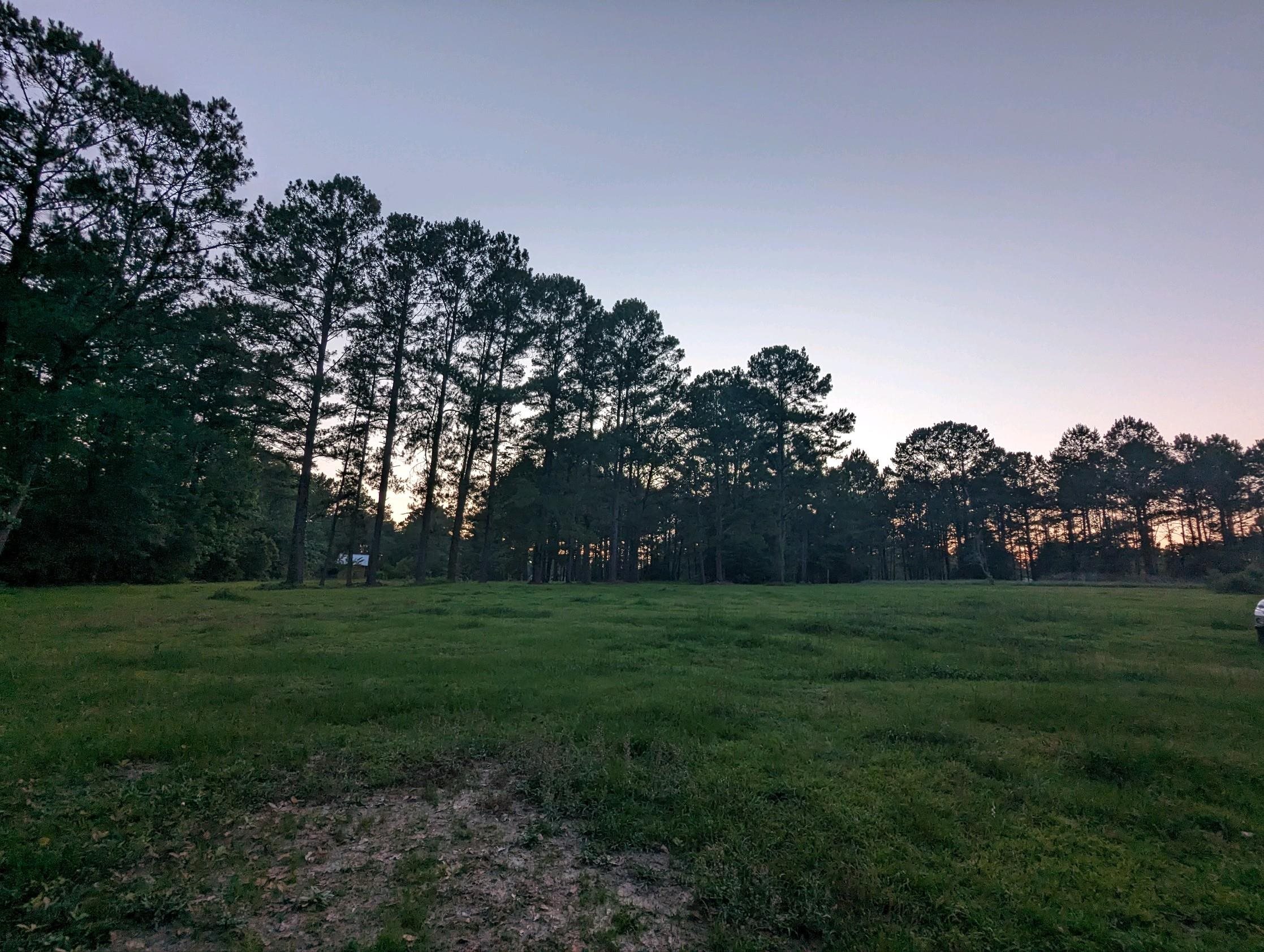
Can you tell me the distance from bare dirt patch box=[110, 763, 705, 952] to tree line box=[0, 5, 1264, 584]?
18596 millimetres

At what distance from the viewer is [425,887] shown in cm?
444

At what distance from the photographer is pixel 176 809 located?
5.39 meters

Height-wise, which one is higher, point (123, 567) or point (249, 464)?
point (249, 464)

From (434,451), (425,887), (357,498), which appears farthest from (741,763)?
Result: (357,498)

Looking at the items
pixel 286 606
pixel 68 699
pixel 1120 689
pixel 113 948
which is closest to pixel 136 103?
pixel 286 606

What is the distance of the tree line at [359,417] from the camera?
19.0 metres

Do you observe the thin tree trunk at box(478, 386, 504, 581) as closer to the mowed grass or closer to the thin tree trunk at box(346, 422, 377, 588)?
the thin tree trunk at box(346, 422, 377, 588)

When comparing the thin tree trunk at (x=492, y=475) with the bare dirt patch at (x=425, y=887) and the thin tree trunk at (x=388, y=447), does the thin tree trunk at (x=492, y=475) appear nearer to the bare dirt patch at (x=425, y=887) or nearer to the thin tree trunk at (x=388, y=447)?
the thin tree trunk at (x=388, y=447)

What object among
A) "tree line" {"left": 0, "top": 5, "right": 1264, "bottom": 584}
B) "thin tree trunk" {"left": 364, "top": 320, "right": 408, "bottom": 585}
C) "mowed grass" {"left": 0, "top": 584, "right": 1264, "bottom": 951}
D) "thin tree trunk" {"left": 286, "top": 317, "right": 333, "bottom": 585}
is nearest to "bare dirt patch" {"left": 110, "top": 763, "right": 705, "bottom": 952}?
"mowed grass" {"left": 0, "top": 584, "right": 1264, "bottom": 951}

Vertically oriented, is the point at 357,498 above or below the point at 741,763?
above

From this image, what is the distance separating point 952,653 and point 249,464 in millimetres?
33697

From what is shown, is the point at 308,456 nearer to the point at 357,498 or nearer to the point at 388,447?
the point at 388,447

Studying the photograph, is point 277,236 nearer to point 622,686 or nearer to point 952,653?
point 622,686

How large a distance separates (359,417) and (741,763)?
3293cm
